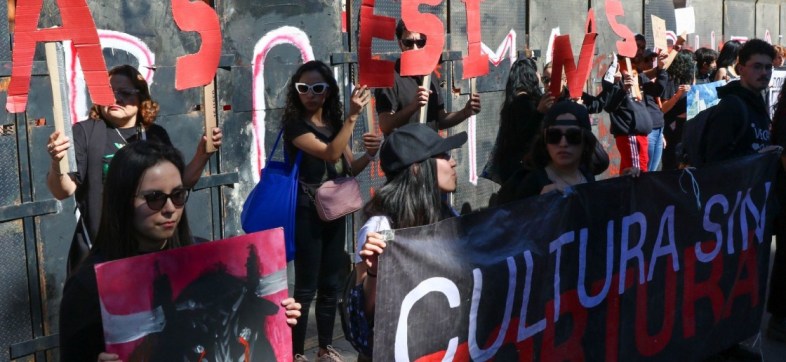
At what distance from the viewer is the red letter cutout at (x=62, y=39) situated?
4.10 m

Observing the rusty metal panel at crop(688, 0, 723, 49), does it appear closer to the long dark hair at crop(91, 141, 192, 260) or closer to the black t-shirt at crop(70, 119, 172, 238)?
the black t-shirt at crop(70, 119, 172, 238)

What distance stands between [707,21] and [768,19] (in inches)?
103

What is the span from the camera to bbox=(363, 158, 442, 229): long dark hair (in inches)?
143

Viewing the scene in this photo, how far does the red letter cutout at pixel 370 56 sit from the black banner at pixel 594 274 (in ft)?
5.55

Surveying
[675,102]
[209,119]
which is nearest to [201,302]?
[209,119]

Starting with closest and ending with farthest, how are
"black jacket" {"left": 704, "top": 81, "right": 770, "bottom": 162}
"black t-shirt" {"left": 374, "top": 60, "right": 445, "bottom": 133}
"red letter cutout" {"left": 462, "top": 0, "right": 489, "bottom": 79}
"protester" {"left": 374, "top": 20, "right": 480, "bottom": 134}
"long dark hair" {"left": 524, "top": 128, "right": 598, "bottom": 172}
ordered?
"long dark hair" {"left": 524, "top": 128, "right": 598, "bottom": 172} → "black jacket" {"left": 704, "top": 81, "right": 770, "bottom": 162} → "protester" {"left": 374, "top": 20, "right": 480, "bottom": 134} → "black t-shirt" {"left": 374, "top": 60, "right": 445, "bottom": 133} → "red letter cutout" {"left": 462, "top": 0, "right": 489, "bottom": 79}

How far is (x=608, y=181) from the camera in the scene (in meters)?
4.52

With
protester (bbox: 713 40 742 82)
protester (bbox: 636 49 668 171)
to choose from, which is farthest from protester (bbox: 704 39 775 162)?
protester (bbox: 713 40 742 82)

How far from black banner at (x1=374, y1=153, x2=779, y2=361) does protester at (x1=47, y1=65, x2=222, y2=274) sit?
54.3 inches

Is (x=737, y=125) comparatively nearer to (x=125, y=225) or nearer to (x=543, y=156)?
(x=543, y=156)

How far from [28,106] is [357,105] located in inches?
65.7

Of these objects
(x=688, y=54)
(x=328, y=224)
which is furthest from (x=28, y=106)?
(x=688, y=54)

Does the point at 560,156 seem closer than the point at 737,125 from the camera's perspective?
Yes

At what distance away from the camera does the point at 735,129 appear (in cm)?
594
